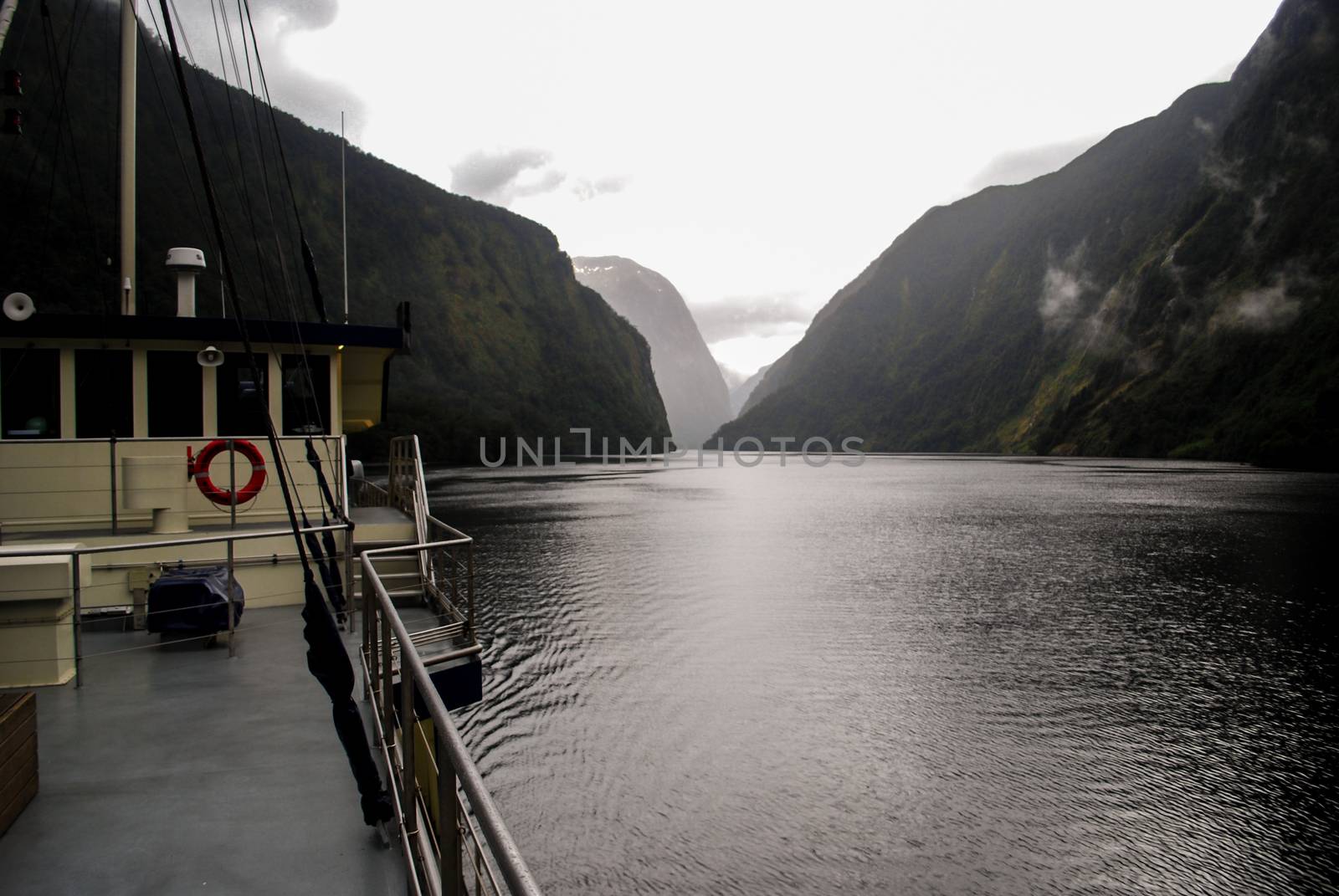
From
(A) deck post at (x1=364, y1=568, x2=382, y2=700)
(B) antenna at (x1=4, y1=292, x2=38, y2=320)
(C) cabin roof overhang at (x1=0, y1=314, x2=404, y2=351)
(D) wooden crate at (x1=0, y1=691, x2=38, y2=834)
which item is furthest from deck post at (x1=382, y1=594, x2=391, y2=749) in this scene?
(B) antenna at (x1=4, y1=292, x2=38, y2=320)

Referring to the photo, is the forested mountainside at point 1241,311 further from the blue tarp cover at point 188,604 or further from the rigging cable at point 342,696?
the rigging cable at point 342,696

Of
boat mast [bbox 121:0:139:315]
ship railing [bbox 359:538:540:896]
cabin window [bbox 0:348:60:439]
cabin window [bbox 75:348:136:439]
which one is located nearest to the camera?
ship railing [bbox 359:538:540:896]

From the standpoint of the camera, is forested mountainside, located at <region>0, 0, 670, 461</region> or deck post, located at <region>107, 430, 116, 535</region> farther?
forested mountainside, located at <region>0, 0, 670, 461</region>

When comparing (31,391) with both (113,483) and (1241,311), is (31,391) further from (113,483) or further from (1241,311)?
(1241,311)

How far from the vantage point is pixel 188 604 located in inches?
293

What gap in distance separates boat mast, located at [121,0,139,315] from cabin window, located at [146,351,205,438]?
132 centimetres

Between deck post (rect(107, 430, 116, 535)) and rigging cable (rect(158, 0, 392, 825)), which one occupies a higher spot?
deck post (rect(107, 430, 116, 535))

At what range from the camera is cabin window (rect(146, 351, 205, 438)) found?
10867 mm

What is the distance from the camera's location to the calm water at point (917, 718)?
34.8 feet

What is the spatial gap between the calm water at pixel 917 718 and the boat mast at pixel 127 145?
9.35 meters

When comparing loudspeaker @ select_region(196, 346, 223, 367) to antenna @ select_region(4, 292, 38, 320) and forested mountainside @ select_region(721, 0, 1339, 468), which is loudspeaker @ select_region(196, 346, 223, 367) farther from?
forested mountainside @ select_region(721, 0, 1339, 468)

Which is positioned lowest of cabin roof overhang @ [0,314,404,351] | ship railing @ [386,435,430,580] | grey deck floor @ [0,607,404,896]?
grey deck floor @ [0,607,404,896]

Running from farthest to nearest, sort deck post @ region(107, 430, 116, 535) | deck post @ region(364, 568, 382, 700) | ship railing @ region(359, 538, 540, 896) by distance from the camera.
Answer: deck post @ region(107, 430, 116, 535)
deck post @ region(364, 568, 382, 700)
ship railing @ region(359, 538, 540, 896)

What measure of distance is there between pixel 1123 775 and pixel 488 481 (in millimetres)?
76922
